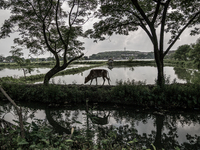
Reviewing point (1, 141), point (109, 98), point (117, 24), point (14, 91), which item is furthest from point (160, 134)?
point (14, 91)

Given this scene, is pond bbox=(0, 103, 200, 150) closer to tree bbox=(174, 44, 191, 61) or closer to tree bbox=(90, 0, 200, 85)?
tree bbox=(90, 0, 200, 85)

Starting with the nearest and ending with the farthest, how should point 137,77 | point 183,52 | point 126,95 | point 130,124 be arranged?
point 130,124
point 126,95
point 137,77
point 183,52

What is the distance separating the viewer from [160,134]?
3.71 metres

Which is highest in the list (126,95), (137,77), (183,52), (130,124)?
(183,52)

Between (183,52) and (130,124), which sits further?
(183,52)

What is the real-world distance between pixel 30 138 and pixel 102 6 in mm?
7421

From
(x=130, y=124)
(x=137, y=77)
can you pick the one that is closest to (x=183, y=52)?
(x=137, y=77)

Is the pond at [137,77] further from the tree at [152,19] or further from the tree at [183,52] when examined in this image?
the tree at [183,52]

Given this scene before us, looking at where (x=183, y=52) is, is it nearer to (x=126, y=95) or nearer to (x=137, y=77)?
(x=137, y=77)

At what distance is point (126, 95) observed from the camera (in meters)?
6.30

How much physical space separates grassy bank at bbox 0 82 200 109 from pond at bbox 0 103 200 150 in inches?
21.5

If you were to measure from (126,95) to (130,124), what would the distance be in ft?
6.81

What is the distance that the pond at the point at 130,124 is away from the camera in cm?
333

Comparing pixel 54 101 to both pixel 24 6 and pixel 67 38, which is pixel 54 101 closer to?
pixel 67 38
